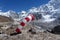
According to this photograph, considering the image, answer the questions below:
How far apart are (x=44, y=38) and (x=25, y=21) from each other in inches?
328

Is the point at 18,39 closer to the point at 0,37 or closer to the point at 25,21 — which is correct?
the point at 0,37

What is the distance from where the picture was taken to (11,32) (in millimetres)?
21375

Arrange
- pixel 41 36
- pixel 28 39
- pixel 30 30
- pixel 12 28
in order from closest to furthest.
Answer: pixel 28 39, pixel 41 36, pixel 30 30, pixel 12 28

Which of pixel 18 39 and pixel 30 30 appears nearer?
pixel 18 39

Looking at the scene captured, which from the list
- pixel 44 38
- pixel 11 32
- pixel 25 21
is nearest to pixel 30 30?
pixel 11 32

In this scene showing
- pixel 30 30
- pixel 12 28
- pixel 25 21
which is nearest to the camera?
pixel 25 21

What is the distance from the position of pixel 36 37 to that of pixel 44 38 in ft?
2.82

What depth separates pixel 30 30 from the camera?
2119 cm

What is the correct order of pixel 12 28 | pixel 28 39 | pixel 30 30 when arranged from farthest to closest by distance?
pixel 12 28
pixel 30 30
pixel 28 39

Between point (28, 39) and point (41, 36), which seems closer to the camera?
point (28, 39)

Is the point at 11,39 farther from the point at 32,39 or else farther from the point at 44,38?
the point at 44,38

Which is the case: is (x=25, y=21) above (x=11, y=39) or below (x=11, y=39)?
above

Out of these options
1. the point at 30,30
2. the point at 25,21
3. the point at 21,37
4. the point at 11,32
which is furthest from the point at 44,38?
the point at 25,21

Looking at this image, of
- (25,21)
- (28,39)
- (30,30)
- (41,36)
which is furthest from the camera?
(30,30)
